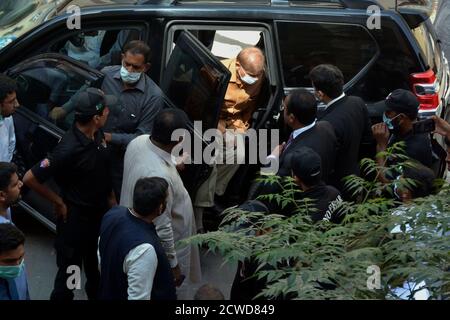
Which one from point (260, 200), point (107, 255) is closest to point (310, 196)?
point (260, 200)

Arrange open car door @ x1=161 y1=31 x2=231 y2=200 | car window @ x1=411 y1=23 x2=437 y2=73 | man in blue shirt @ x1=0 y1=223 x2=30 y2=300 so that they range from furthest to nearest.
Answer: car window @ x1=411 y1=23 x2=437 y2=73 < open car door @ x1=161 y1=31 x2=231 y2=200 < man in blue shirt @ x1=0 y1=223 x2=30 y2=300

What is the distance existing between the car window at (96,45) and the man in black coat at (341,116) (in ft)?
5.26

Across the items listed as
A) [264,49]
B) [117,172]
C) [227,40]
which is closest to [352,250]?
[117,172]

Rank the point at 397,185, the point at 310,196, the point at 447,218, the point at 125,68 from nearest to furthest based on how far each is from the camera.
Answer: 1. the point at 447,218
2. the point at 397,185
3. the point at 310,196
4. the point at 125,68

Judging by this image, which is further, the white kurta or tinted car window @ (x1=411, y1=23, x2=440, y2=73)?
tinted car window @ (x1=411, y1=23, x2=440, y2=73)

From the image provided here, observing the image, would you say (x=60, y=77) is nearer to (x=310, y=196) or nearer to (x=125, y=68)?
(x=125, y=68)

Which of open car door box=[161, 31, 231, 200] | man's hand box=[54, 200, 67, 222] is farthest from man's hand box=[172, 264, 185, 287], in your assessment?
open car door box=[161, 31, 231, 200]

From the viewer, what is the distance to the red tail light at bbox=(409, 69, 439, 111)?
758cm

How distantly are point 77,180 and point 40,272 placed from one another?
1298mm

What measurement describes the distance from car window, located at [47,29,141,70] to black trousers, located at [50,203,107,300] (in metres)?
1.68

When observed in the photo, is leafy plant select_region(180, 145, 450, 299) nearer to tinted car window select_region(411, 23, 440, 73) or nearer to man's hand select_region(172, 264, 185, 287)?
man's hand select_region(172, 264, 185, 287)

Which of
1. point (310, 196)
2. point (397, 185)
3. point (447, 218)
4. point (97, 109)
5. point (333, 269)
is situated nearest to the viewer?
point (333, 269)

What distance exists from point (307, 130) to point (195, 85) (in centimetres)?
110

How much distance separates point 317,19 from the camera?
762cm
